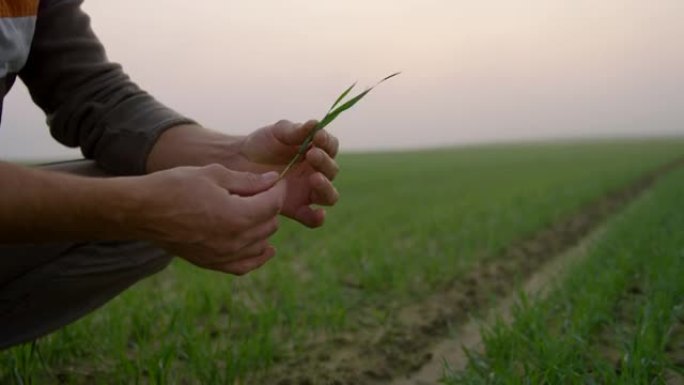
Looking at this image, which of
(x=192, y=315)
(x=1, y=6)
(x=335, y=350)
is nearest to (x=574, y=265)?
(x=335, y=350)

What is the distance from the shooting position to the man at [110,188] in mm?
1126

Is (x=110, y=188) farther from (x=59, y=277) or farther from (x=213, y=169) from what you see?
(x=59, y=277)

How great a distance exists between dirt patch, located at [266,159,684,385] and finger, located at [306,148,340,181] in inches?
29.1

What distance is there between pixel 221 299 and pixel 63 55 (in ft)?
4.98

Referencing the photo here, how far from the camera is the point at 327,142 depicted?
5.41ft

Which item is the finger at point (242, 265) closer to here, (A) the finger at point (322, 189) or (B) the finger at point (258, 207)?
(B) the finger at point (258, 207)

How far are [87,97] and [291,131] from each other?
0.66m

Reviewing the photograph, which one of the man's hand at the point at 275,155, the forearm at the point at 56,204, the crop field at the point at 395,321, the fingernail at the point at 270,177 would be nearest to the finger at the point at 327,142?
the man's hand at the point at 275,155

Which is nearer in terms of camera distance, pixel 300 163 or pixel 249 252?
pixel 249 252

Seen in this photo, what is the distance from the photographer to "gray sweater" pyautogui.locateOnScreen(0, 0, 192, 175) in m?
1.77

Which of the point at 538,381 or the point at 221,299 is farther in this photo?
the point at 221,299

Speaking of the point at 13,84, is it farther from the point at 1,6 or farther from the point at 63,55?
the point at 1,6

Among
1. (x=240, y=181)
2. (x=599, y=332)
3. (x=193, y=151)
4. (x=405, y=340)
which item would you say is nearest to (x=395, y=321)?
(x=405, y=340)

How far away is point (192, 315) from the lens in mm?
2674
